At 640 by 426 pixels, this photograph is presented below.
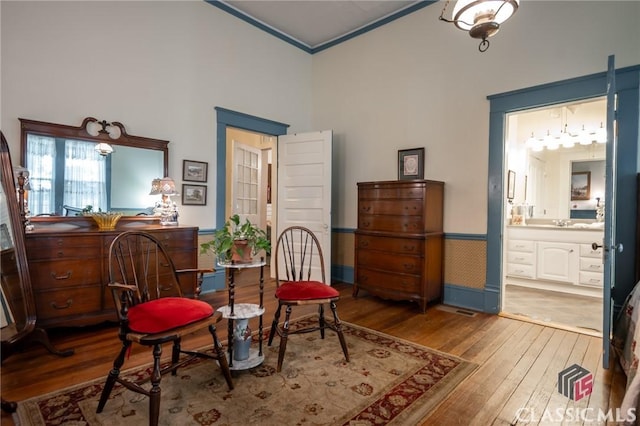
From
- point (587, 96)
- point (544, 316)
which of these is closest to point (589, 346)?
point (544, 316)

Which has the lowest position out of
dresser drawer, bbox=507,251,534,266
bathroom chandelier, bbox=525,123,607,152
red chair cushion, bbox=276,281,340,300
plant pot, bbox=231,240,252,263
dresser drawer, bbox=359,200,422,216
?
dresser drawer, bbox=507,251,534,266

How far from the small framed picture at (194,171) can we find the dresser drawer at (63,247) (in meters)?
1.35

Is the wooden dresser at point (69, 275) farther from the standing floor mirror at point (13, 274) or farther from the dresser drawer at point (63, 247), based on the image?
the standing floor mirror at point (13, 274)

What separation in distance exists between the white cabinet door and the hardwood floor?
1866 mm

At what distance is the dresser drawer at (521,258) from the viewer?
4.84 meters

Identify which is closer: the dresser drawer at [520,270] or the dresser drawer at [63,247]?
the dresser drawer at [63,247]

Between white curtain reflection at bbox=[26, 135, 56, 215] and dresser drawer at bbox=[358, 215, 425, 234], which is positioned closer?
white curtain reflection at bbox=[26, 135, 56, 215]

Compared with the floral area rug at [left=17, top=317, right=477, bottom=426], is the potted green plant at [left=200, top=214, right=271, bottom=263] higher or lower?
higher

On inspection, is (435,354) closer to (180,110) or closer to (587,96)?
(587,96)

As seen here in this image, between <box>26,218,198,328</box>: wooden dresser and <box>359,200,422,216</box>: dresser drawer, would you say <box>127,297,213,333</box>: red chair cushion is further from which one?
<box>359,200,422,216</box>: dresser drawer

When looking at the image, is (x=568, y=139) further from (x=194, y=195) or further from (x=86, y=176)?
(x=86, y=176)

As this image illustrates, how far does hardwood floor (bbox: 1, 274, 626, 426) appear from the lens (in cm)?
187

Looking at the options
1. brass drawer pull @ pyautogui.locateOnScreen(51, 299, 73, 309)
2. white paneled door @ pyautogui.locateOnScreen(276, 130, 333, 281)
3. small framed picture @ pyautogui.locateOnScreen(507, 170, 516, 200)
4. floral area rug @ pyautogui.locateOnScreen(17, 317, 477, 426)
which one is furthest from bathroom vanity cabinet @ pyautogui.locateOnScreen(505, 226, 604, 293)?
brass drawer pull @ pyautogui.locateOnScreen(51, 299, 73, 309)

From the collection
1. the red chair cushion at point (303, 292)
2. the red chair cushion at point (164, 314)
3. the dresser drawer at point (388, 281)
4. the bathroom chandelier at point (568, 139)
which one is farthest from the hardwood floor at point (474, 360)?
the bathroom chandelier at point (568, 139)
